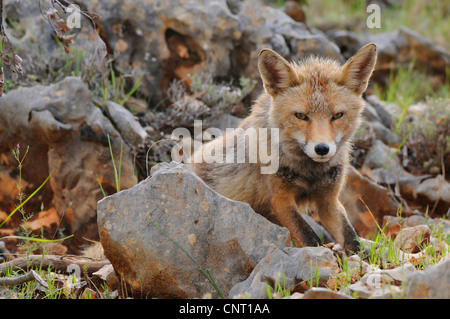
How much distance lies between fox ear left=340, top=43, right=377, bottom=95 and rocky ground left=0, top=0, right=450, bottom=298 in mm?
1113

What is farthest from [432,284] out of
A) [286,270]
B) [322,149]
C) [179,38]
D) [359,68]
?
[179,38]

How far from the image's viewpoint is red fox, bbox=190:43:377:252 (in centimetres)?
348

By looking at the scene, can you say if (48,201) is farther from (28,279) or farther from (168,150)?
(28,279)

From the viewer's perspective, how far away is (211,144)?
460cm

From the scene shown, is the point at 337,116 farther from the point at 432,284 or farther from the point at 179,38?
the point at 179,38

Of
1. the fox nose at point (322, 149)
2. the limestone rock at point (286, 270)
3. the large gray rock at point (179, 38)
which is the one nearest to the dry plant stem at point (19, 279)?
the limestone rock at point (286, 270)

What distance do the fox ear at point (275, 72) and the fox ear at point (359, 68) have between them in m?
0.40

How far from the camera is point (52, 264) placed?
329 cm

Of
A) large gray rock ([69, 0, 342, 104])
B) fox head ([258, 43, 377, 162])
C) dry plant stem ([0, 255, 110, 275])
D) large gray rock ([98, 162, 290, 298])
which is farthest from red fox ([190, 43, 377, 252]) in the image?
large gray rock ([69, 0, 342, 104])

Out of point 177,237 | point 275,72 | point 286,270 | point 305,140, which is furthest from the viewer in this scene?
point 275,72

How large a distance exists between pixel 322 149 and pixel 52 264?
203 cm

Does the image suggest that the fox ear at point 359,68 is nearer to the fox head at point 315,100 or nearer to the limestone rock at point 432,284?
the fox head at point 315,100
